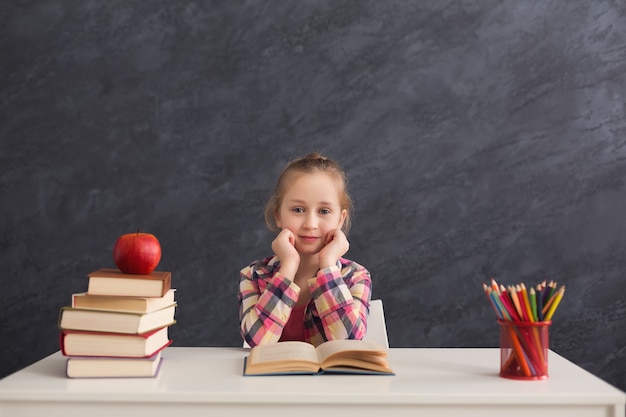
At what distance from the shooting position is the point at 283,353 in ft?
4.86

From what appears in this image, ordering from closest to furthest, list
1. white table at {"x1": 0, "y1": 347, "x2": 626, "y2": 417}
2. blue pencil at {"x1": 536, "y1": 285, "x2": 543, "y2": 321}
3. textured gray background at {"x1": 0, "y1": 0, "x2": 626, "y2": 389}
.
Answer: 1. white table at {"x1": 0, "y1": 347, "x2": 626, "y2": 417}
2. blue pencil at {"x1": 536, "y1": 285, "x2": 543, "y2": 321}
3. textured gray background at {"x1": 0, "y1": 0, "x2": 626, "y2": 389}

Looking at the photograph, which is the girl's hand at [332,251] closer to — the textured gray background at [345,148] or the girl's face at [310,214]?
the girl's face at [310,214]

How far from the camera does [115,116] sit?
3.30 meters

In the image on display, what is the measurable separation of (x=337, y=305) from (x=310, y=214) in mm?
295

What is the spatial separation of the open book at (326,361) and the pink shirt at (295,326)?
1.86 feet

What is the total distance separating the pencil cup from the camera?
55.0 inches

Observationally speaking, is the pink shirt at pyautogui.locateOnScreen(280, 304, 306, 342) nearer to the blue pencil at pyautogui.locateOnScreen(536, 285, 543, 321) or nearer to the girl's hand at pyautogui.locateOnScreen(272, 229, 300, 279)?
the girl's hand at pyautogui.locateOnScreen(272, 229, 300, 279)

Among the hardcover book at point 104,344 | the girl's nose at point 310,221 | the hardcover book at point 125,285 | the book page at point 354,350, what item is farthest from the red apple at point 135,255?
the girl's nose at point 310,221

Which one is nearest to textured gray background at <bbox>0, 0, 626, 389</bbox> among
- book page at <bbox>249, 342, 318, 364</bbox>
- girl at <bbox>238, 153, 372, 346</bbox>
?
girl at <bbox>238, 153, 372, 346</bbox>

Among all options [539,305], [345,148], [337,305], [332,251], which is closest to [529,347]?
[539,305]

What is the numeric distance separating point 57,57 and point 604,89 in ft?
7.82

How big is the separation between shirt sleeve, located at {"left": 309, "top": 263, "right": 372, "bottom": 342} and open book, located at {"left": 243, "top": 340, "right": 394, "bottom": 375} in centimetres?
38

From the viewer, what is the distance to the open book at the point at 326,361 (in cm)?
143

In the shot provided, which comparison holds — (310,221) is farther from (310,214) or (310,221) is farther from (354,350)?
(354,350)
